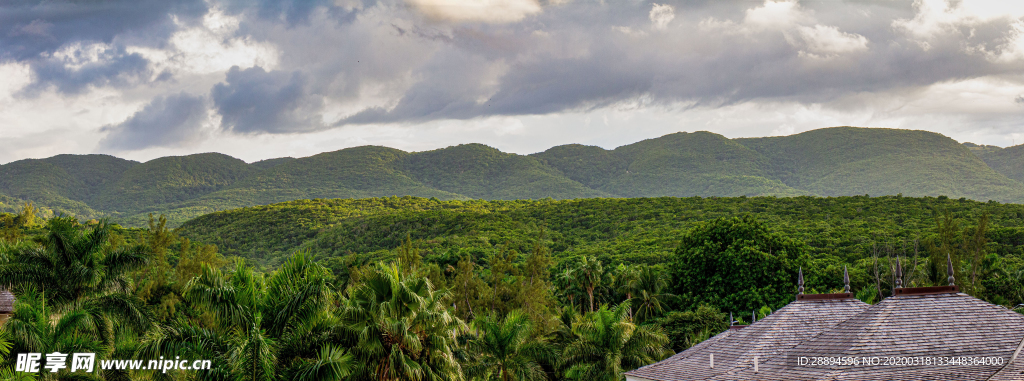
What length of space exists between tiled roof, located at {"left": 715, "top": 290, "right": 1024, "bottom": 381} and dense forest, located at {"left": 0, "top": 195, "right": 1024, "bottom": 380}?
9.20 meters

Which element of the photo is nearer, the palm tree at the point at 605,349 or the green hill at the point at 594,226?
the palm tree at the point at 605,349

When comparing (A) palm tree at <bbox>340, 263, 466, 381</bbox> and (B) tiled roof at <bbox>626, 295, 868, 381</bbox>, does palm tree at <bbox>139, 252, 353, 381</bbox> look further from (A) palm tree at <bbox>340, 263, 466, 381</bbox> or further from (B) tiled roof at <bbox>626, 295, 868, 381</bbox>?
(B) tiled roof at <bbox>626, 295, 868, 381</bbox>

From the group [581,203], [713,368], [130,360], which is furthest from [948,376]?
[581,203]


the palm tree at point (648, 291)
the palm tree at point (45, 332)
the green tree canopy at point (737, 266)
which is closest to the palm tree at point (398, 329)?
the palm tree at point (45, 332)

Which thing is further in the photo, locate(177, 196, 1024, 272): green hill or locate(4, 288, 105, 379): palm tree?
locate(177, 196, 1024, 272): green hill

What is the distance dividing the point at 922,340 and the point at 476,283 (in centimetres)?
2836

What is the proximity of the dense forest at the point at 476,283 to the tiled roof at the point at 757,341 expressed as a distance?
5.24 metres

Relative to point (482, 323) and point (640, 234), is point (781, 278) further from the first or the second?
point (640, 234)

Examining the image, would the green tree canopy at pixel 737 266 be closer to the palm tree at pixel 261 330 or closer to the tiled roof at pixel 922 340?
the tiled roof at pixel 922 340

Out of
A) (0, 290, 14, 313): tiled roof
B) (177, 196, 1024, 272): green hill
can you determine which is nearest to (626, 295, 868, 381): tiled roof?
(0, 290, 14, 313): tiled roof

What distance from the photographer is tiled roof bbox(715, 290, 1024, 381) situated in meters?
13.3

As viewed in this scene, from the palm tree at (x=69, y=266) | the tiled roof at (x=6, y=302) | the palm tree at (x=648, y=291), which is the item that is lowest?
the palm tree at (x=648, y=291)

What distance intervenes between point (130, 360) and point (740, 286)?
33552mm

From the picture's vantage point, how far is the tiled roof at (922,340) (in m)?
13.3
